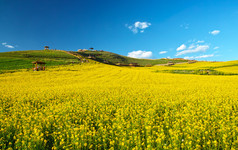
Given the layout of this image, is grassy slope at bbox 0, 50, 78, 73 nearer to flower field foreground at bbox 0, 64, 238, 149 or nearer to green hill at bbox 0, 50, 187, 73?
green hill at bbox 0, 50, 187, 73

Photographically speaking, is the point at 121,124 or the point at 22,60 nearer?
the point at 121,124

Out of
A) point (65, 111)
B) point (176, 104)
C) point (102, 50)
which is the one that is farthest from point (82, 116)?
point (102, 50)

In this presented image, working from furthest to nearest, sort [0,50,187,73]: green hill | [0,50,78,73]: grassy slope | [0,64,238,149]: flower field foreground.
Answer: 1. [0,50,187,73]: green hill
2. [0,50,78,73]: grassy slope
3. [0,64,238,149]: flower field foreground

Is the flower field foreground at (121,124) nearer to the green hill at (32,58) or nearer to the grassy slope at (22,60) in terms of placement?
the green hill at (32,58)

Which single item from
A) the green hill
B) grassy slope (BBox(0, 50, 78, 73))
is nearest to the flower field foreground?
the green hill

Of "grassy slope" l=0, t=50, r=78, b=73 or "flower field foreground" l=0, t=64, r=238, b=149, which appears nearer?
"flower field foreground" l=0, t=64, r=238, b=149

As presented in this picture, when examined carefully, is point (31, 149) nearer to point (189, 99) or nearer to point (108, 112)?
point (108, 112)

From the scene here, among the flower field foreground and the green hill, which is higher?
the green hill

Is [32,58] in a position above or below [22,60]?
above

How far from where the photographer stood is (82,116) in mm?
6859

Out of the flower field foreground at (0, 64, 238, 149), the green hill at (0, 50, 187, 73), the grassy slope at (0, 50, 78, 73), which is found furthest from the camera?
the green hill at (0, 50, 187, 73)

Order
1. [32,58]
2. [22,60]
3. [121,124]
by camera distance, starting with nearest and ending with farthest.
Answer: [121,124]
[22,60]
[32,58]

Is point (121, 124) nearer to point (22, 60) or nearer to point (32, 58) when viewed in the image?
point (22, 60)

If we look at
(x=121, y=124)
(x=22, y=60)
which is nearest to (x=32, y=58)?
(x=22, y=60)
